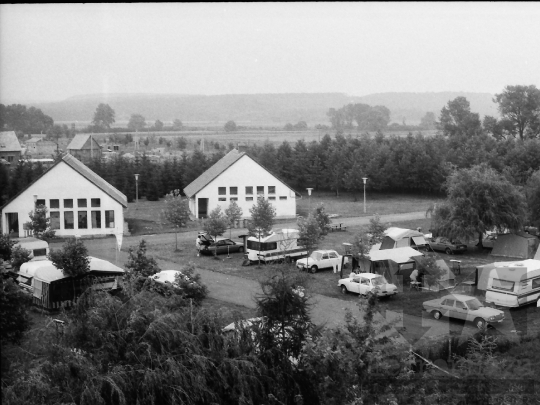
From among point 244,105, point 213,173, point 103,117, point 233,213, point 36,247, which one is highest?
point 244,105

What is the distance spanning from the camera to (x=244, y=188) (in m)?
9.77

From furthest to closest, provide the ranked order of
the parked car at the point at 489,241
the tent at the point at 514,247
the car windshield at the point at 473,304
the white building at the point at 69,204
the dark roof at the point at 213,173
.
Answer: the dark roof at the point at 213,173
the parked car at the point at 489,241
the tent at the point at 514,247
the white building at the point at 69,204
the car windshield at the point at 473,304

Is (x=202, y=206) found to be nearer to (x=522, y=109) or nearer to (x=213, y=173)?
(x=213, y=173)

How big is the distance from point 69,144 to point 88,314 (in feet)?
20.3

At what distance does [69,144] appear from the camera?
8.93m

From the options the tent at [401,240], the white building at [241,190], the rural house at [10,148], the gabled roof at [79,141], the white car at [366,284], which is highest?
the gabled roof at [79,141]

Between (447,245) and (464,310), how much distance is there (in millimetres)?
2595

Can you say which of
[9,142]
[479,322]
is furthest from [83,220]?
[479,322]

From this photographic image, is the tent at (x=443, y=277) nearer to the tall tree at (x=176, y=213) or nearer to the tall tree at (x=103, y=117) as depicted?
the tall tree at (x=176, y=213)

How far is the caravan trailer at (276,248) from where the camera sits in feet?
22.2

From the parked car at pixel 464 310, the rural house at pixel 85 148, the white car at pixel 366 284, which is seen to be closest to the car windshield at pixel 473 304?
the parked car at pixel 464 310

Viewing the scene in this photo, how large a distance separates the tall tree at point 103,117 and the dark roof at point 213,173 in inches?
59.9

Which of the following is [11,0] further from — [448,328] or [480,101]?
[480,101]

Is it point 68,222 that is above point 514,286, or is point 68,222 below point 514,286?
above
